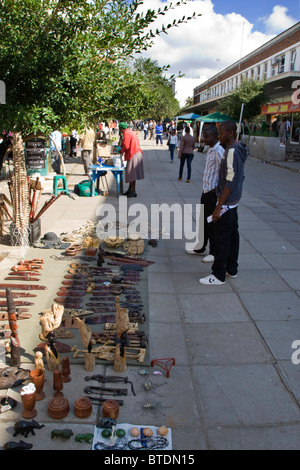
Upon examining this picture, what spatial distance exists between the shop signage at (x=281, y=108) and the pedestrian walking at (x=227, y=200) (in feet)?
64.7

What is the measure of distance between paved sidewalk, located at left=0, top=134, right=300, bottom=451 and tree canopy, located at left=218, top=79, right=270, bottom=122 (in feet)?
64.7

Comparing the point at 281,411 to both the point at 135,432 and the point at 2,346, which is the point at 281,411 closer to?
the point at 135,432

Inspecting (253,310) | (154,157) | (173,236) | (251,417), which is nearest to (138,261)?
(173,236)

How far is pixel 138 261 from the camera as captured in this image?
5699mm

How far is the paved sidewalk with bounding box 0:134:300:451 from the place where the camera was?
260cm

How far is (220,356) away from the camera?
344cm

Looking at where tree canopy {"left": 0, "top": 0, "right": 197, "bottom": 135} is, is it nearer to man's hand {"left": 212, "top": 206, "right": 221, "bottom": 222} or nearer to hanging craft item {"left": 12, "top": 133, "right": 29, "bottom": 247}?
hanging craft item {"left": 12, "top": 133, "right": 29, "bottom": 247}

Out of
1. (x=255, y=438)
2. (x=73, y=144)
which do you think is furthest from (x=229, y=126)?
(x=73, y=144)

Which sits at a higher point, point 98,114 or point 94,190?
point 98,114

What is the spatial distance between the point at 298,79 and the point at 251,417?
22448 mm

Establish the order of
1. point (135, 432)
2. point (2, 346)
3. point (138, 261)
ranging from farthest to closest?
point (138, 261) < point (2, 346) < point (135, 432)

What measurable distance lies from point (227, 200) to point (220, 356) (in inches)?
70.8

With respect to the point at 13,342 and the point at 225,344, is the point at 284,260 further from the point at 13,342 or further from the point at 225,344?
the point at 13,342

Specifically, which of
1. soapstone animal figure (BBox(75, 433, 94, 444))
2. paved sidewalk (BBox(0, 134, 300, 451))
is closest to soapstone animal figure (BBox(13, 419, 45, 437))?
paved sidewalk (BBox(0, 134, 300, 451))
